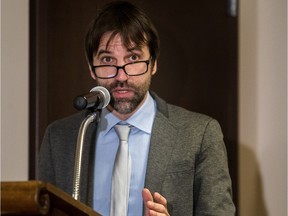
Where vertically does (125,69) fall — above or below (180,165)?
above

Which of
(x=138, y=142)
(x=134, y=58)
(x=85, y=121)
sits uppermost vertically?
(x=134, y=58)

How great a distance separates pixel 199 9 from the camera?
2.11 metres

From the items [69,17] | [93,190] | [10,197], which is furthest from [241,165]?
[10,197]

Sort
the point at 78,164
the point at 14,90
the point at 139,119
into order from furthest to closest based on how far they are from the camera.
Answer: the point at 14,90
the point at 139,119
the point at 78,164

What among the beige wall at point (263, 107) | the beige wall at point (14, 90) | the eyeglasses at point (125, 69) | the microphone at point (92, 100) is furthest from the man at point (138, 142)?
the beige wall at point (263, 107)

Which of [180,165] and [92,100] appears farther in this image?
[180,165]

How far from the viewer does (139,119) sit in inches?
59.6

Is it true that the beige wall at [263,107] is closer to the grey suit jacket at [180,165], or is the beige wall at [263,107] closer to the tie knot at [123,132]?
the grey suit jacket at [180,165]

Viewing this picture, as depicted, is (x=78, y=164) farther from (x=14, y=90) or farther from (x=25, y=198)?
(x=14, y=90)

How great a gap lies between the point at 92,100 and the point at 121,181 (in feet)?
1.37

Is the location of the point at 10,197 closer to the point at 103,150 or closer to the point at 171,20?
the point at 103,150

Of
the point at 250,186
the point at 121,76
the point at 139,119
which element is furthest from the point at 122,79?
the point at 250,186

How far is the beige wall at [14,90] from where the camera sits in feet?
6.37

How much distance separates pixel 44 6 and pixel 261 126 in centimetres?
102
